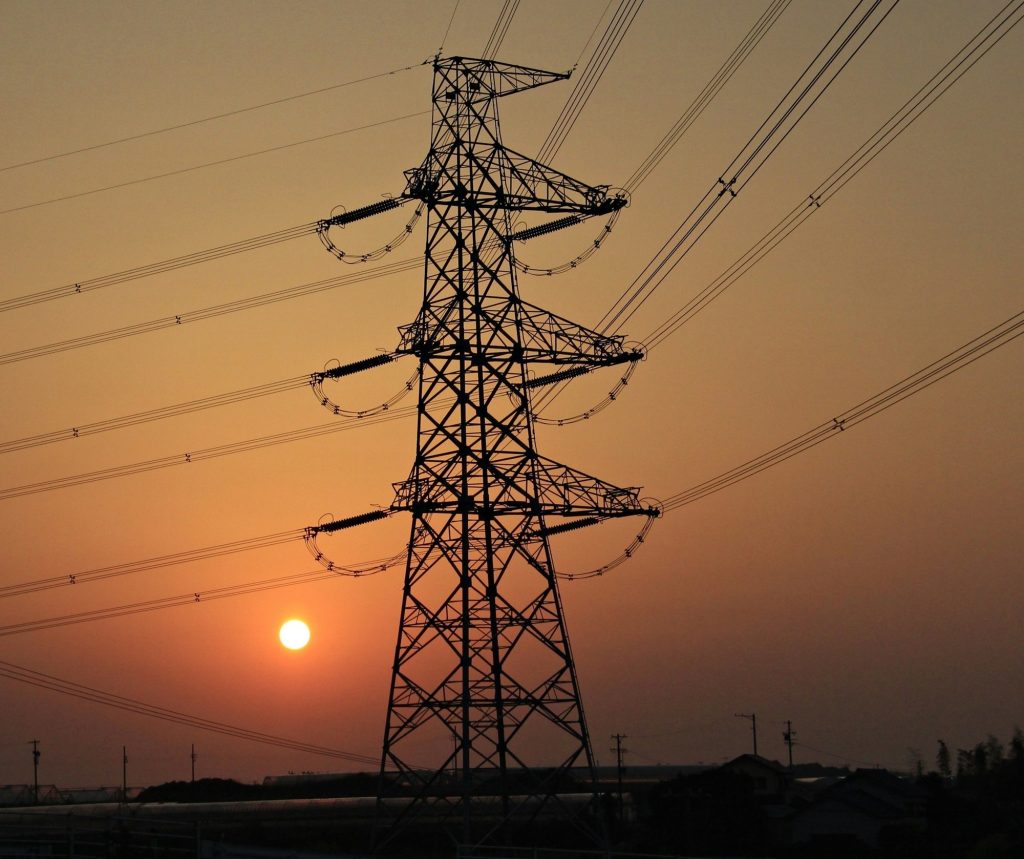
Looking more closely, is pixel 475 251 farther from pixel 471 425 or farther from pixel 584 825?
pixel 584 825

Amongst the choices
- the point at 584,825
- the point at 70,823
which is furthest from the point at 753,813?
the point at 70,823

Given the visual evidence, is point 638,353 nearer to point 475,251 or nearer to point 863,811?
point 475,251

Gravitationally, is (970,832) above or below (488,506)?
below

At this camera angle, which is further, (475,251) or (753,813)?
(753,813)

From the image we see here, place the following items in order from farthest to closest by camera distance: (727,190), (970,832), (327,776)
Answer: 1. (327,776)
2. (970,832)
3. (727,190)

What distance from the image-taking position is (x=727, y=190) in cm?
3184

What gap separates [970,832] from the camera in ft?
182

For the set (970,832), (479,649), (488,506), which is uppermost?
(488,506)

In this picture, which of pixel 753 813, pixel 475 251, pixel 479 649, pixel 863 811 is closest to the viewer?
pixel 479 649

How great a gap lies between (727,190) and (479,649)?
18.4m

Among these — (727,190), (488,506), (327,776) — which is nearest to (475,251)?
(488,506)

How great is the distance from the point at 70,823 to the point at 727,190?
23.3 metres

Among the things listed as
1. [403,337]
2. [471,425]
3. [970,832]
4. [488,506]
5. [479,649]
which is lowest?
[970,832]

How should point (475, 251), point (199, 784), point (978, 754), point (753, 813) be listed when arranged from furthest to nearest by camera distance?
point (199, 784), point (978, 754), point (753, 813), point (475, 251)
